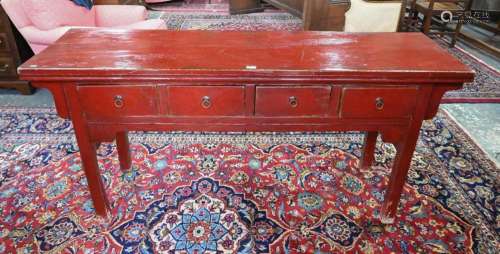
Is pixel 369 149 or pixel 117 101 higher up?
pixel 117 101

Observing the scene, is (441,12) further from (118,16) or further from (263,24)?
(118,16)

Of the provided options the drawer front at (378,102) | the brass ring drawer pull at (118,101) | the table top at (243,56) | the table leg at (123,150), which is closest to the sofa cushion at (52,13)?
the table top at (243,56)

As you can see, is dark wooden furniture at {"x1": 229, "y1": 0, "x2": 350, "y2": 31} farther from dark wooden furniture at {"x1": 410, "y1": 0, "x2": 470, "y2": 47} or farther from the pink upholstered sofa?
the pink upholstered sofa

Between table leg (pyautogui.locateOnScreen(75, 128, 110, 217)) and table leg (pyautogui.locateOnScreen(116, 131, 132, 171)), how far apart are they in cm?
35

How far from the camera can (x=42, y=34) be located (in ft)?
8.47

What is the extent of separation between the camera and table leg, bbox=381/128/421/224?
147cm

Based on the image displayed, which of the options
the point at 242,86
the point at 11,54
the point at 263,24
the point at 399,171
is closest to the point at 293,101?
the point at 242,86

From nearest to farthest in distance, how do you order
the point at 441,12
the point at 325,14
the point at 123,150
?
the point at 123,150
the point at 325,14
the point at 441,12

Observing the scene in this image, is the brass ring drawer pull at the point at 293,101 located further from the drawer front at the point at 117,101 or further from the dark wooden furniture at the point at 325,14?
the dark wooden furniture at the point at 325,14

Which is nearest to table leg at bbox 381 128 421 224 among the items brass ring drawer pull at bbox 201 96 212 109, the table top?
the table top

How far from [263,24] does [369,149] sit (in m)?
3.40

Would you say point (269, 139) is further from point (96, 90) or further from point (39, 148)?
point (39, 148)

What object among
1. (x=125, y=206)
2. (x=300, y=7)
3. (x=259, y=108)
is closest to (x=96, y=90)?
(x=259, y=108)

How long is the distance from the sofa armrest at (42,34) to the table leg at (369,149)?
86.1 inches
